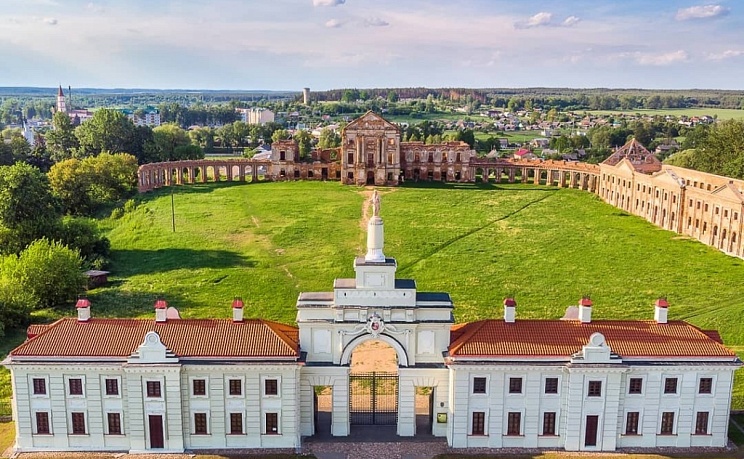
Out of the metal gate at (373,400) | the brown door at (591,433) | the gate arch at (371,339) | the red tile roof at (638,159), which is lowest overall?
the metal gate at (373,400)

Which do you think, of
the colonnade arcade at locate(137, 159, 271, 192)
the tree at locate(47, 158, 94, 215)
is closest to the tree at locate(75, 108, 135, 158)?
the colonnade arcade at locate(137, 159, 271, 192)

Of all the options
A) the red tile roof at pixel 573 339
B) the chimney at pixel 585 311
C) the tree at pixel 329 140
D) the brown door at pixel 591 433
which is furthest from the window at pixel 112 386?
the tree at pixel 329 140

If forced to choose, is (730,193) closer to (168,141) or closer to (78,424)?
(78,424)

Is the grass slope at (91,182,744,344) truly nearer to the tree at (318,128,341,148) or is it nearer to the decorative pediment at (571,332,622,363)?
the decorative pediment at (571,332,622,363)

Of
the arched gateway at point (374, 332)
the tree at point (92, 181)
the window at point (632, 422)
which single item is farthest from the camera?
the tree at point (92, 181)

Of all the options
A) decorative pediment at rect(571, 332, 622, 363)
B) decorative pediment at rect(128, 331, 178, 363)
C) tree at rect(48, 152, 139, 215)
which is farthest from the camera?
tree at rect(48, 152, 139, 215)

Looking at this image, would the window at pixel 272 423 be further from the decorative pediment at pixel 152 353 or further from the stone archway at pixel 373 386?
the decorative pediment at pixel 152 353
